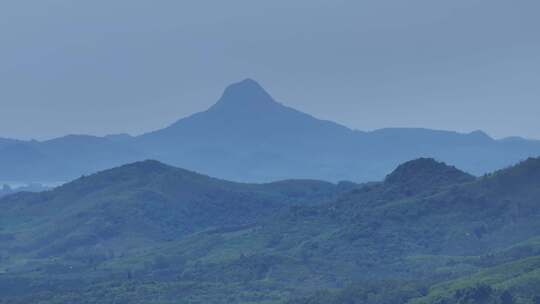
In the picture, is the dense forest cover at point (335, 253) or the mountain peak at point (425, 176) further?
the mountain peak at point (425, 176)

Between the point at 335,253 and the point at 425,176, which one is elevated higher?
the point at 425,176

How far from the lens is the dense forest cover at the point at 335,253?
103 metres

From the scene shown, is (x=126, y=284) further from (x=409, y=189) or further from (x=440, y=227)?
(x=409, y=189)

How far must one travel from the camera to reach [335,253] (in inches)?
5704

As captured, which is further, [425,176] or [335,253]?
[425,176]

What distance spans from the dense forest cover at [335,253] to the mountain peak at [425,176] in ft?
0.78

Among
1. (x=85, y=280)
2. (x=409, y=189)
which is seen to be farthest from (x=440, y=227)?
(x=85, y=280)

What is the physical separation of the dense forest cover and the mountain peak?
24 cm

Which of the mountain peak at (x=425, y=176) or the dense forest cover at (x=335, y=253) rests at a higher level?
the mountain peak at (x=425, y=176)

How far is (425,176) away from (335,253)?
3414 cm

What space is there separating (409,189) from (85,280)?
5367 cm

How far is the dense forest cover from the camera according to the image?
102875 mm

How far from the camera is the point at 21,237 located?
198875 mm

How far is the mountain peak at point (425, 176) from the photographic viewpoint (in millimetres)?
170625
